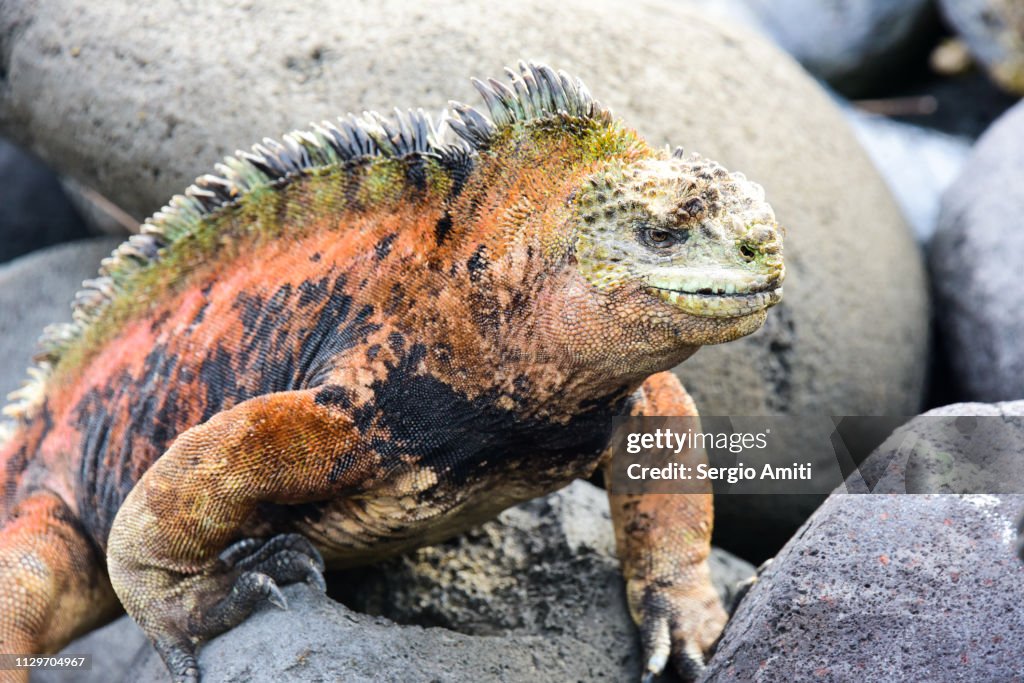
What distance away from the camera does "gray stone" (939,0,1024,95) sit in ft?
25.0

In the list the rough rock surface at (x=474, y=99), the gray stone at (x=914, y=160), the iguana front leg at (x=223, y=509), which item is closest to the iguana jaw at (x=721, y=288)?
the iguana front leg at (x=223, y=509)

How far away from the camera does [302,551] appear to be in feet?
13.0

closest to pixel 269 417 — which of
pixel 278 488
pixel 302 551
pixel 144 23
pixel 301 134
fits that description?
pixel 278 488

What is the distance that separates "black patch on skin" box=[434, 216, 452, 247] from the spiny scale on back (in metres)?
0.19

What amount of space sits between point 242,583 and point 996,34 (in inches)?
259

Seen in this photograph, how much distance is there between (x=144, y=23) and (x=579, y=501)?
322 centimetres

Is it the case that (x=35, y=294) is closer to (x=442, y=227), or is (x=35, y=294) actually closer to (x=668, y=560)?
(x=442, y=227)

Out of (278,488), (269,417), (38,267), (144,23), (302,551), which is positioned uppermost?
(144,23)

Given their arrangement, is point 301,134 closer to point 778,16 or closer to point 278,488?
point 278,488

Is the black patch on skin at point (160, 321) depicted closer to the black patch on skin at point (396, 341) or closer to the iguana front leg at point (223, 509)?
the iguana front leg at point (223, 509)

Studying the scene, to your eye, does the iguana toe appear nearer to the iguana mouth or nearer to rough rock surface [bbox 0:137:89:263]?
the iguana mouth

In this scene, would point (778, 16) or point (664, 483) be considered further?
point (778, 16)

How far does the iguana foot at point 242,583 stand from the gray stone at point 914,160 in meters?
4.24

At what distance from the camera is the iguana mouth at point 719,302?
3102mm
